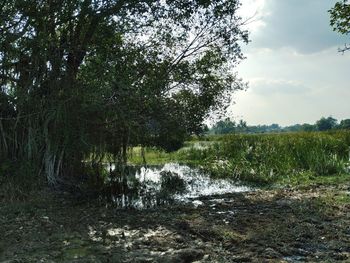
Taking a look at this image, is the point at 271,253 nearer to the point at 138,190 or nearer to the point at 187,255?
the point at 187,255

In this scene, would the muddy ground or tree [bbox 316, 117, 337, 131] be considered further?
tree [bbox 316, 117, 337, 131]

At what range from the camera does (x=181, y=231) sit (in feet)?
19.7

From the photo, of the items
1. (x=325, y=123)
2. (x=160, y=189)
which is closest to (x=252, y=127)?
(x=325, y=123)

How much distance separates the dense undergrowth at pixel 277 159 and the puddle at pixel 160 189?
77cm

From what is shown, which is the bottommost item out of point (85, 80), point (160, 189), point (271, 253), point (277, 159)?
point (271, 253)

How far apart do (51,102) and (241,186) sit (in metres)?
5.30

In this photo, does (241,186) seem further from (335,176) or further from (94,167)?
(94,167)

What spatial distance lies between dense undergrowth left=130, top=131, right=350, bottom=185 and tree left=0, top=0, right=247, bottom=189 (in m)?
2.10

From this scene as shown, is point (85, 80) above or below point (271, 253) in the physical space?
above

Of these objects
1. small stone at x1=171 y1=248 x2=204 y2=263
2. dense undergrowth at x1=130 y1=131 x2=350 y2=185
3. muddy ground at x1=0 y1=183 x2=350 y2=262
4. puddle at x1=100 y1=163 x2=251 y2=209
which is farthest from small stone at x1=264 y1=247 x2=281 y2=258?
dense undergrowth at x1=130 y1=131 x2=350 y2=185

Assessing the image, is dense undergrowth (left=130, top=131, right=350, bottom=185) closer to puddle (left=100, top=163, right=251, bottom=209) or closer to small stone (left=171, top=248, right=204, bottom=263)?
puddle (left=100, top=163, right=251, bottom=209)

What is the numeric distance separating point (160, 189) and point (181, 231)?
4.24m

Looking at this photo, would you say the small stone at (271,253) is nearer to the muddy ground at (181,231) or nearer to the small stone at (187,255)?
the muddy ground at (181,231)

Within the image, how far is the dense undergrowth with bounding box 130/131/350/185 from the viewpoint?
11969 mm
